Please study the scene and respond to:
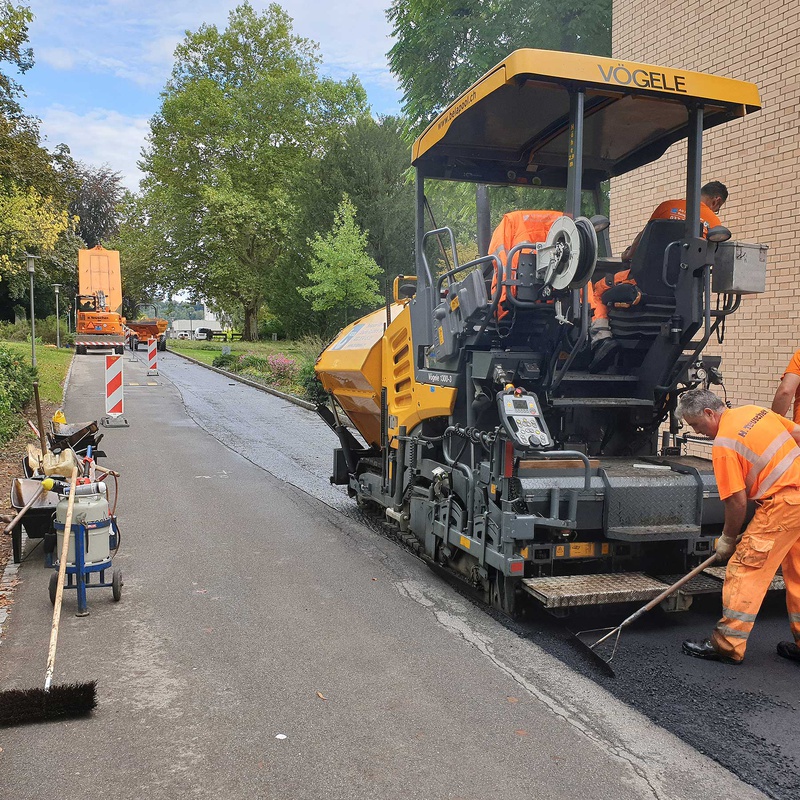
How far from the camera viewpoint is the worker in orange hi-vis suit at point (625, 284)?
203 inches

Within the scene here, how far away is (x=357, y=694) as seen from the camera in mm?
3963

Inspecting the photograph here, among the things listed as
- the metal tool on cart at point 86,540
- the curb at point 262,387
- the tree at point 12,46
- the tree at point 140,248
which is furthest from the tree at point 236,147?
the metal tool on cart at point 86,540

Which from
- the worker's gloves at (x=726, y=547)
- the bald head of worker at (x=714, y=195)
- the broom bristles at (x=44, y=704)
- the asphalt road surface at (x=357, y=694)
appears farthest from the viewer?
the bald head of worker at (x=714, y=195)

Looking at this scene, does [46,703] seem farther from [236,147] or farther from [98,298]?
[236,147]

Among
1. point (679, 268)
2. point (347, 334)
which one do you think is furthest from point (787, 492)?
point (347, 334)

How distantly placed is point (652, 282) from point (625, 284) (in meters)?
0.24

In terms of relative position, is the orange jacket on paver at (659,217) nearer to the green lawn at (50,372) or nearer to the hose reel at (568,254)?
the hose reel at (568,254)

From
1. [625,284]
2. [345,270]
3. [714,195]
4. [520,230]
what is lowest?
[625,284]

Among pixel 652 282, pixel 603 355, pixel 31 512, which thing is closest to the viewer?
pixel 652 282

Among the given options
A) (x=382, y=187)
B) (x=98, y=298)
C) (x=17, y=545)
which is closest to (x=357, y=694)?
(x=17, y=545)

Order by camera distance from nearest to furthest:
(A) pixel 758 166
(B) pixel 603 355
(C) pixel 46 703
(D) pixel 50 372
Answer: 1. (C) pixel 46 703
2. (B) pixel 603 355
3. (A) pixel 758 166
4. (D) pixel 50 372

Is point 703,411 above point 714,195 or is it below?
below

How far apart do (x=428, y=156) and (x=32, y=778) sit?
487 centimetres

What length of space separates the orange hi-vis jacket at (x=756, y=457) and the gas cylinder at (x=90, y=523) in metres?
3.89
